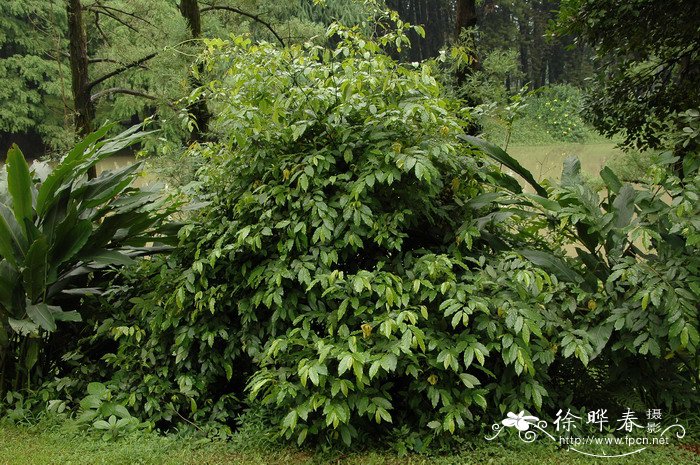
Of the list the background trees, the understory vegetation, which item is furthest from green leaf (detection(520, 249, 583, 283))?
the background trees

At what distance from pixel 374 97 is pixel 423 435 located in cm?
192

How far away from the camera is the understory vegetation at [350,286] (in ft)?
9.75

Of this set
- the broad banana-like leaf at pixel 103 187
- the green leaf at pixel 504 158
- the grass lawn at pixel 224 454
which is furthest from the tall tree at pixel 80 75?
the green leaf at pixel 504 158

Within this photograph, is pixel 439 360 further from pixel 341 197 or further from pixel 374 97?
pixel 374 97

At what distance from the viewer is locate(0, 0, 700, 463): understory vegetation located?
2971 mm

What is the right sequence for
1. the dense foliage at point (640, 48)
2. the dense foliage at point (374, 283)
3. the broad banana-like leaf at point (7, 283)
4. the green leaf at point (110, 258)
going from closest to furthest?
the dense foliage at point (374, 283), the broad banana-like leaf at point (7, 283), the green leaf at point (110, 258), the dense foliage at point (640, 48)

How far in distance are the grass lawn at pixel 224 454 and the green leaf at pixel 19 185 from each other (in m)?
1.33

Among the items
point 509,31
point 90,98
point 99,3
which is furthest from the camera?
point 509,31

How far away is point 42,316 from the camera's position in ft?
11.6

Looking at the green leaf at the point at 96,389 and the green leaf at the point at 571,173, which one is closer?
the green leaf at the point at 96,389

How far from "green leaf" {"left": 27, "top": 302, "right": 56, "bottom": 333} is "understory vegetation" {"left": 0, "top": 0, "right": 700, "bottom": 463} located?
0.02 m

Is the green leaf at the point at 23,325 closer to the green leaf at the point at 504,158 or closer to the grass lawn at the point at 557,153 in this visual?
the green leaf at the point at 504,158

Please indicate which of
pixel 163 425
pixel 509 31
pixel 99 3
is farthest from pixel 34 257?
pixel 509 31

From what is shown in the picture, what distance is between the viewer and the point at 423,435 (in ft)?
10.1
